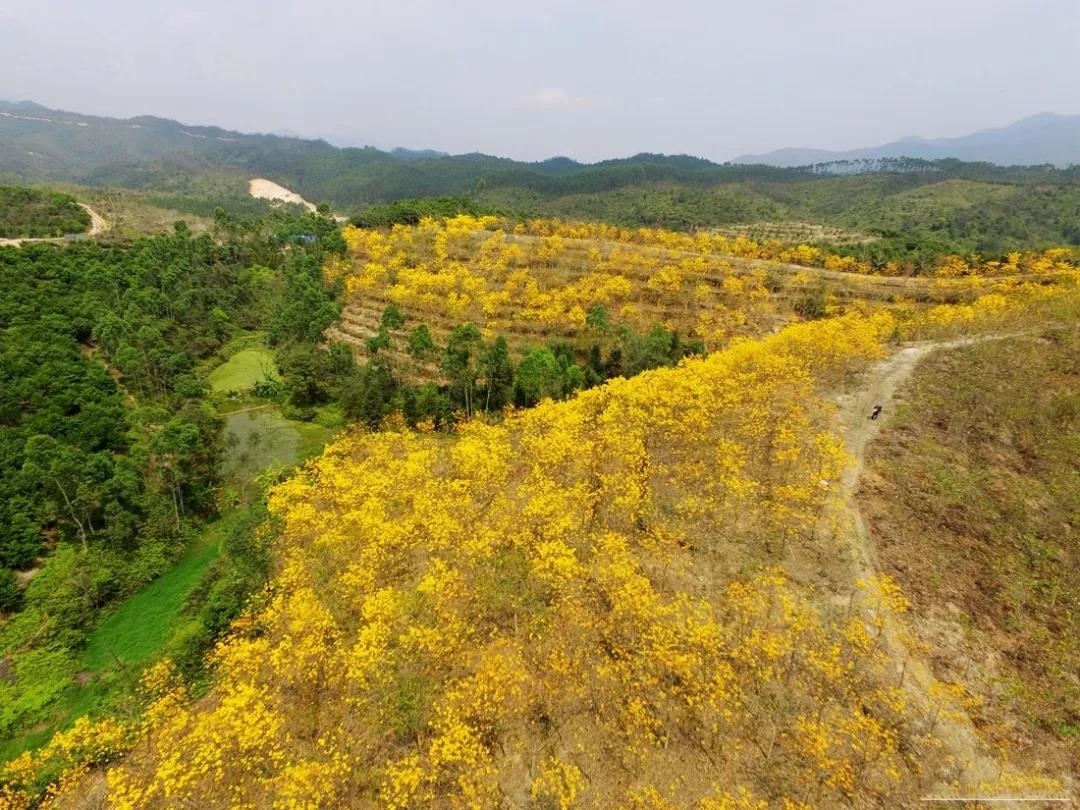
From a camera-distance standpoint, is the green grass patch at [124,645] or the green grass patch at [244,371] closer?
the green grass patch at [124,645]

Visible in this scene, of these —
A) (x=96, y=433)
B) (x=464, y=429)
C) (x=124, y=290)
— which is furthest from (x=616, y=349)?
(x=124, y=290)

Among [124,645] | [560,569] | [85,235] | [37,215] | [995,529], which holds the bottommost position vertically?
[124,645]

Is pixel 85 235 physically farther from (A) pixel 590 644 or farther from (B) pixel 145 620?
(A) pixel 590 644

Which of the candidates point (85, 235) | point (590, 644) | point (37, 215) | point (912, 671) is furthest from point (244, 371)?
point (912, 671)

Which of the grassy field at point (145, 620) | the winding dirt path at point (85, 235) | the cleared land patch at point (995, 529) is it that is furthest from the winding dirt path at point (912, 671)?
the winding dirt path at point (85, 235)

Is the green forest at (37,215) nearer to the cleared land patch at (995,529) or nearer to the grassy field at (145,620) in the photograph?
the grassy field at (145,620)

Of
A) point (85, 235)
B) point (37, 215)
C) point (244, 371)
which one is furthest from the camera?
point (37, 215)

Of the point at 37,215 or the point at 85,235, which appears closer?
the point at 85,235

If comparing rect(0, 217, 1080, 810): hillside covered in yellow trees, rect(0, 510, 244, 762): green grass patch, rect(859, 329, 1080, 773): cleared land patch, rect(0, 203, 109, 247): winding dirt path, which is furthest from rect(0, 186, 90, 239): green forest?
rect(859, 329, 1080, 773): cleared land patch
